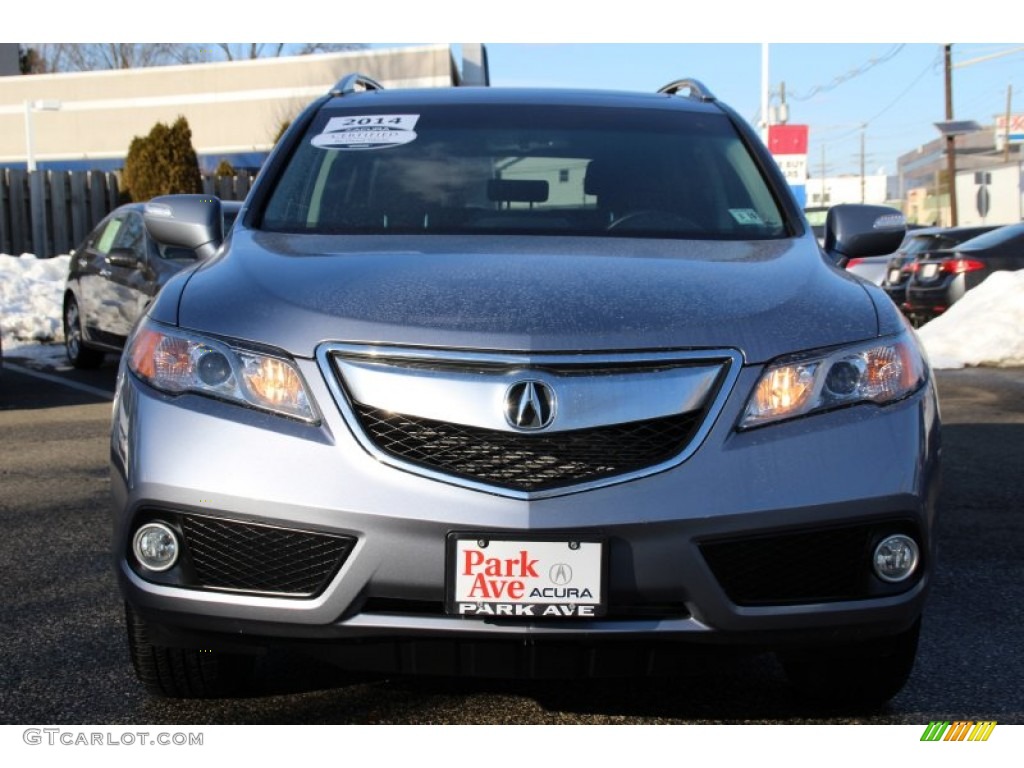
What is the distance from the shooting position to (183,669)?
3203mm

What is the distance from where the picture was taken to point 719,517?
2.70 metres

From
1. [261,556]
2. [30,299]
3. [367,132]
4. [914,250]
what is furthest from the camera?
[914,250]

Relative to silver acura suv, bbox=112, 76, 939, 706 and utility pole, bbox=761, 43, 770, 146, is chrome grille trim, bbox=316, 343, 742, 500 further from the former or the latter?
utility pole, bbox=761, 43, 770, 146

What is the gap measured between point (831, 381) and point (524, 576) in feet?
2.66

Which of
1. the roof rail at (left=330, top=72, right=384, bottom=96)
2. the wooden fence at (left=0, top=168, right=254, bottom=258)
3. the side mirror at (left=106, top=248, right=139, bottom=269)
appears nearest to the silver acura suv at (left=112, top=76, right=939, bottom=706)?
the roof rail at (left=330, top=72, right=384, bottom=96)

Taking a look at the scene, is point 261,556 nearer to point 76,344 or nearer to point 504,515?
point 504,515

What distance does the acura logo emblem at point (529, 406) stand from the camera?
271 centimetres

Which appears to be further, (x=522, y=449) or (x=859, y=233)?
(x=859, y=233)

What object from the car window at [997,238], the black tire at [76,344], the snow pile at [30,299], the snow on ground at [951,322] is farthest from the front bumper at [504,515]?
the car window at [997,238]

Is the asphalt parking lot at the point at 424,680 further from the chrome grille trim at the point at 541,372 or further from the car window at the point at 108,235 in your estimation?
the car window at the point at 108,235

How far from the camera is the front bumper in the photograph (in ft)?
8.77

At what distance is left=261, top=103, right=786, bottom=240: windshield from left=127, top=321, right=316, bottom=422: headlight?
0.84 metres

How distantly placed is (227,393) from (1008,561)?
3.36m

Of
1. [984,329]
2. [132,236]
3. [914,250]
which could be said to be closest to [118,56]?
[914,250]
